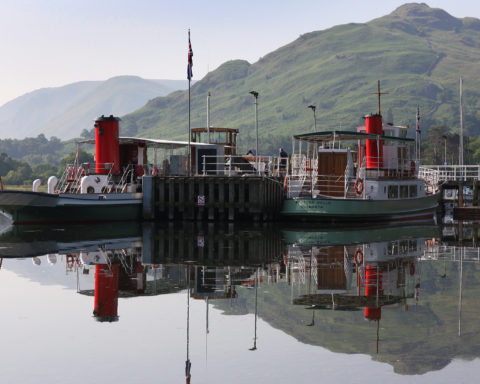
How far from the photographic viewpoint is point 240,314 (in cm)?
1270

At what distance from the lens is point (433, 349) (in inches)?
400

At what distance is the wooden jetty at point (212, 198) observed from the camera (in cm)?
3541

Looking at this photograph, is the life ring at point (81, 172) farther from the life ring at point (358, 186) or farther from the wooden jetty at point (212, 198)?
the life ring at point (358, 186)

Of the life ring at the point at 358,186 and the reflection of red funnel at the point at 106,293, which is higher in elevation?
the life ring at the point at 358,186

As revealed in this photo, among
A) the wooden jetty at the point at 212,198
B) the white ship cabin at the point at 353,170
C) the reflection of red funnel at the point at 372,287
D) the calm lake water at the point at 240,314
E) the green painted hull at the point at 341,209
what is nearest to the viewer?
the calm lake water at the point at 240,314

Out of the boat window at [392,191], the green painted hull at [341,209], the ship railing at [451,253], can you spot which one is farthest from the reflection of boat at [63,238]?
the boat window at [392,191]

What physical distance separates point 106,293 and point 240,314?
3.49 meters

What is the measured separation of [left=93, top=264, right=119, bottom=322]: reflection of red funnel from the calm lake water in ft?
0.15

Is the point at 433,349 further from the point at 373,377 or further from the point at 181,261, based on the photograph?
the point at 181,261

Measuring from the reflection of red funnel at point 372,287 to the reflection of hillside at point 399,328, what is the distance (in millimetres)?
147

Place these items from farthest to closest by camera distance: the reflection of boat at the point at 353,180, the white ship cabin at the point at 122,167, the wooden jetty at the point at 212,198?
the white ship cabin at the point at 122,167 < the wooden jetty at the point at 212,198 < the reflection of boat at the point at 353,180

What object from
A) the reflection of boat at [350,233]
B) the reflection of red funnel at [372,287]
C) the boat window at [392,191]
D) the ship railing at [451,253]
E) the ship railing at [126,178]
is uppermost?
the ship railing at [126,178]

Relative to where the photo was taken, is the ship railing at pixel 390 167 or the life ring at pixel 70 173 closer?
the ship railing at pixel 390 167

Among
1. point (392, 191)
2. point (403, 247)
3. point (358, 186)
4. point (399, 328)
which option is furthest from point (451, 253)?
point (392, 191)
